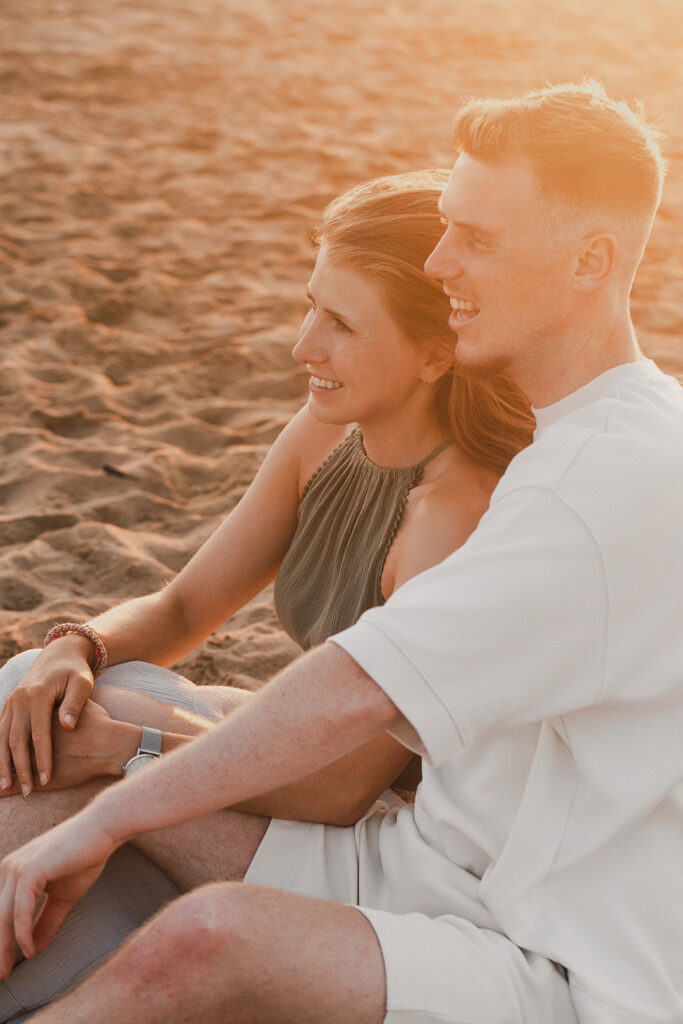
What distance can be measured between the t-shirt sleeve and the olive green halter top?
0.72 meters

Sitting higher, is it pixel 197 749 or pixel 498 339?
pixel 498 339

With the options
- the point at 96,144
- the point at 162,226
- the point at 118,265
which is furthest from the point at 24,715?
the point at 96,144

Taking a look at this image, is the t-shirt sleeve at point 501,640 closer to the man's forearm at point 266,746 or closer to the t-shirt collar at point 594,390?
the man's forearm at point 266,746

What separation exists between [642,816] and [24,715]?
3.47 ft

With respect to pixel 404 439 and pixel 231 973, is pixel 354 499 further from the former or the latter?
pixel 231 973

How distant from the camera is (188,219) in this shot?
6.06 metres

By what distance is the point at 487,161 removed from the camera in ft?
5.99

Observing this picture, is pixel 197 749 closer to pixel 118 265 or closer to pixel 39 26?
pixel 118 265

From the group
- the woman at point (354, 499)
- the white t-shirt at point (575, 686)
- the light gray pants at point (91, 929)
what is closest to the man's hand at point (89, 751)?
the woman at point (354, 499)

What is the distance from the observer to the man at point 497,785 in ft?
4.84

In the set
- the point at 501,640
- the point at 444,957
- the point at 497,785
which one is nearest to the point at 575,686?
the point at 501,640

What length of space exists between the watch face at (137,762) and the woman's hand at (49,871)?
28 cm

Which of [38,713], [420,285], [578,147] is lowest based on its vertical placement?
[38,713]

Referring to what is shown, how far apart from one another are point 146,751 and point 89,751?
97 millimetres
